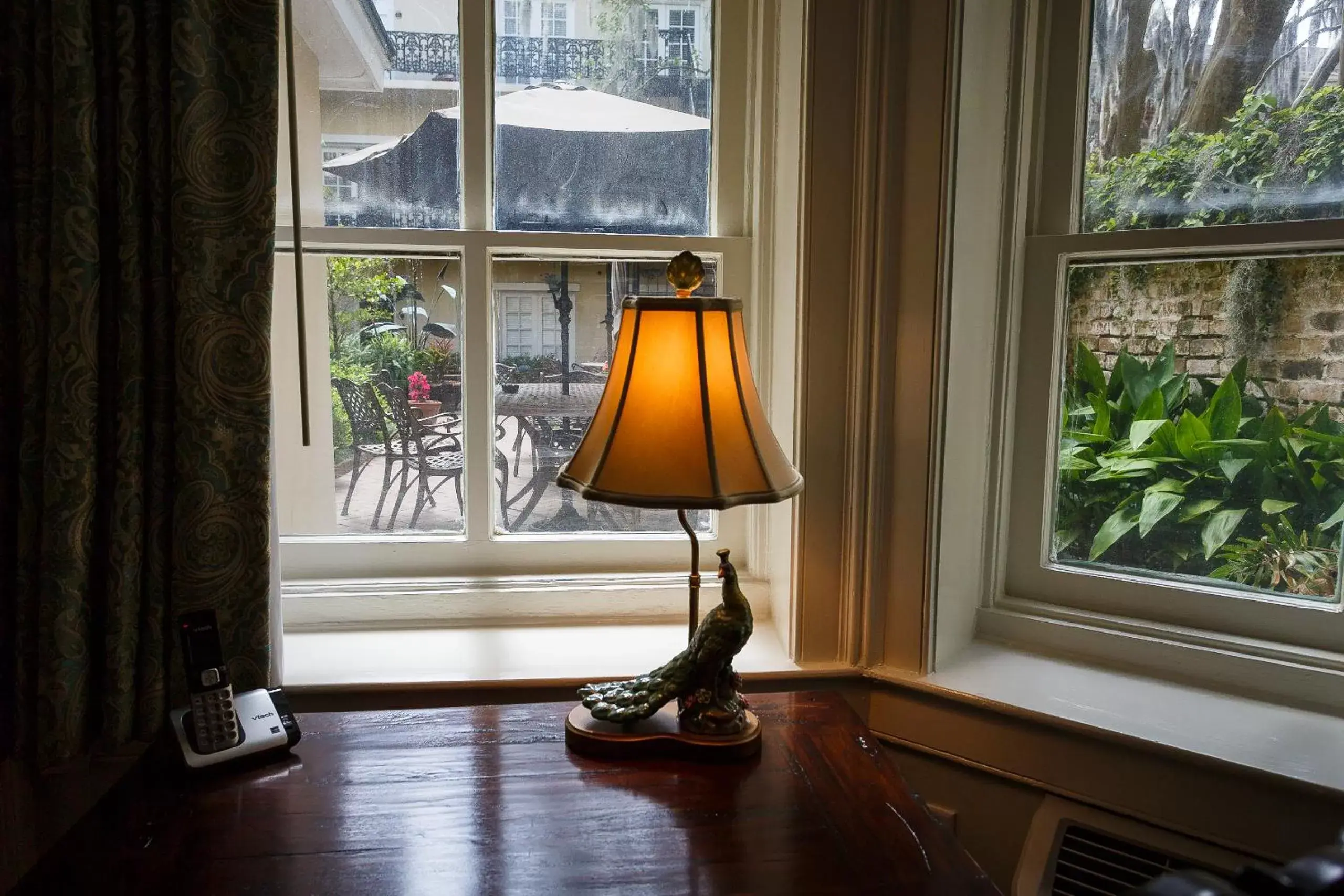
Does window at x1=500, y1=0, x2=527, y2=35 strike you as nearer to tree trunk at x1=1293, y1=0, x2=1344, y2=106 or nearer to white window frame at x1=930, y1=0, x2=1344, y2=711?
white window frame at x1=930, y1=0, x2=1344, y2=711

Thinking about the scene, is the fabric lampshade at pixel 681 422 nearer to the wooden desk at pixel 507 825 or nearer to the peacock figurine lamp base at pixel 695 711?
the peacock figurine lamp base at pixel 695 711

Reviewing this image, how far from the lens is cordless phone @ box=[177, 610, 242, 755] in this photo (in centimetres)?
111

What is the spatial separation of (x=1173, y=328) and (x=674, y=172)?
854 mm

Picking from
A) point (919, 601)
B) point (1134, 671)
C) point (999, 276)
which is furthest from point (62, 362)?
point (1134, 671)

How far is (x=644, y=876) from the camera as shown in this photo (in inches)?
35.8

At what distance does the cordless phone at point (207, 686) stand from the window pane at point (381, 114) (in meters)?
0.72

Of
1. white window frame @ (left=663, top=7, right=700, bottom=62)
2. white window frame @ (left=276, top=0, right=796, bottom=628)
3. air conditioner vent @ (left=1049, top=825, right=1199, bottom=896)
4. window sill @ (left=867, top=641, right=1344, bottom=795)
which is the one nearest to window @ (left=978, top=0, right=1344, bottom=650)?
window sill @ (left=867, top=641, right=1344, bottom=795)

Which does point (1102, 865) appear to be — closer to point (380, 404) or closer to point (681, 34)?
point (380, 404)

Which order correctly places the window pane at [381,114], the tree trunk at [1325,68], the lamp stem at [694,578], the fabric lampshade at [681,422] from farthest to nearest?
the window pane at [381,114], the tree trunk at [1325,68], the lamp stem at [694,578], the fabric lampshade at [681,422]

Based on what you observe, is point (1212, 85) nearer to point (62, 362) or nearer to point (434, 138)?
point (434, 138)

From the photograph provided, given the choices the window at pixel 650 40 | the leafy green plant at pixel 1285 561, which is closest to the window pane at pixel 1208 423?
the leafy green plant at pixel 1285 561

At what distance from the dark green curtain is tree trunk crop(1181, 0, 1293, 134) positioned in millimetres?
1322

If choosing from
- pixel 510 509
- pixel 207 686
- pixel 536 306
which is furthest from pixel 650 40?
pixel 207 686

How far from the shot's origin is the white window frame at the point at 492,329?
1.57 meters
